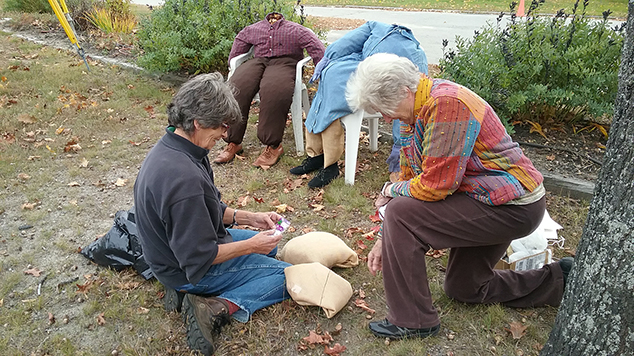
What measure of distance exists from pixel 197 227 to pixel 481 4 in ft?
52.9

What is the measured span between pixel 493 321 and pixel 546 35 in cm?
304

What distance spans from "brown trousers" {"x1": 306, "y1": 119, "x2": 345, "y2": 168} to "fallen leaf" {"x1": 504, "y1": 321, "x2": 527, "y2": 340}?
223cm

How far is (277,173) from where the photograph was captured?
4.73 metres

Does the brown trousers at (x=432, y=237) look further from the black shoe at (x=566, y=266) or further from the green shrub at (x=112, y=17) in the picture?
the green shrub at (x=112, y=17)

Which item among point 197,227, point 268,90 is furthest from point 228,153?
point 197,227

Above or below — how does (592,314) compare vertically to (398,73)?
below

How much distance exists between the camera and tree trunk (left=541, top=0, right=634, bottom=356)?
5.52ft

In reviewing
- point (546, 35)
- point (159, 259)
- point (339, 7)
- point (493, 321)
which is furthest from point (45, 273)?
point (339, 7)

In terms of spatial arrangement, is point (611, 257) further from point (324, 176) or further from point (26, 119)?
point (26, 119)

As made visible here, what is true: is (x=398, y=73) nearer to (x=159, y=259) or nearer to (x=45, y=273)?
(x=159, y=259)

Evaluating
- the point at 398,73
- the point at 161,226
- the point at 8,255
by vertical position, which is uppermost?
the point at 398,73

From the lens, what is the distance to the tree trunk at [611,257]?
1682 millimetres

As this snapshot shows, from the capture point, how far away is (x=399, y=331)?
2.52 metres

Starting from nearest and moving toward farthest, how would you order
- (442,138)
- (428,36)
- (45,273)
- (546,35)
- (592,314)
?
(592,314) → (442,138) → (45,273) → (546,35) → (428,36)
